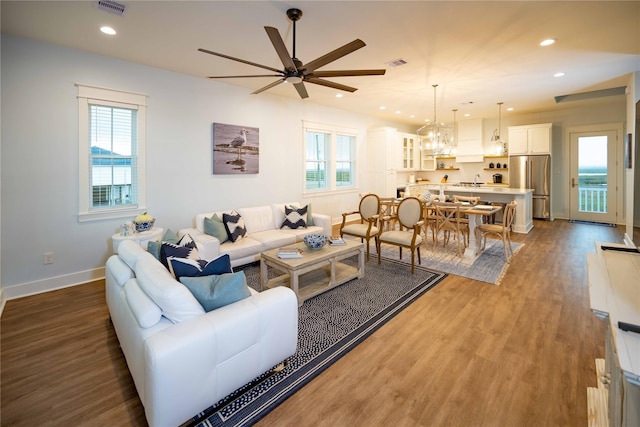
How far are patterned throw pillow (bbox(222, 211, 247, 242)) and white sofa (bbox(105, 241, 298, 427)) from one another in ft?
6.84

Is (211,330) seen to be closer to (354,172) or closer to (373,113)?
(354,172)

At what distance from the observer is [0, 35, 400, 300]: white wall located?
10.7ft

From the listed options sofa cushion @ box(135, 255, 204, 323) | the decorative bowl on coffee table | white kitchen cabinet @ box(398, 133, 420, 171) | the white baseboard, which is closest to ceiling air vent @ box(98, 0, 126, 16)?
sofa cushion @ box(135, 255, 204, 323)

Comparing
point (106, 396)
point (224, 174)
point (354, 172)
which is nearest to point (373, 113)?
point (354, 172)

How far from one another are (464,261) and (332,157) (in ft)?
12.7

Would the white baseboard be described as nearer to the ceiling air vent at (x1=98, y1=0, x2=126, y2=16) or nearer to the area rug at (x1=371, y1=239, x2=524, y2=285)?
the ceiling air vent at (x1=98, y1=0, x2=126, y2=16)

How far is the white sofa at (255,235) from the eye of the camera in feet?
12.3

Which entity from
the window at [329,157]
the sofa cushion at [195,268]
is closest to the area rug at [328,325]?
the sofa cushion at [195,268]

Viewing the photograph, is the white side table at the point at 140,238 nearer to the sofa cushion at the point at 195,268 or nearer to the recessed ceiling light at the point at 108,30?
the sofa cushion at the point at 195,268

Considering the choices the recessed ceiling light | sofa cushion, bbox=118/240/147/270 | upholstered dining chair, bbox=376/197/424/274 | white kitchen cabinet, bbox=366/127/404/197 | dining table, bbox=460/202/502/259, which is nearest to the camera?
sofa cushion, bbox=118/240/147/270

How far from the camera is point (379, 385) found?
1.95 meters

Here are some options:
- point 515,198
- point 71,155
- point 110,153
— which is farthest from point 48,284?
point 515,198

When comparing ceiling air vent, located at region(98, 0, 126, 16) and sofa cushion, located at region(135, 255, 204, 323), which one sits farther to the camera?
ceiling air vent, located at region(98, 0, 126, 16)

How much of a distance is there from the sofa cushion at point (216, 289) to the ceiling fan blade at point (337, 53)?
6.17ft
